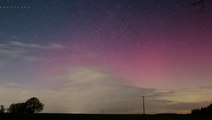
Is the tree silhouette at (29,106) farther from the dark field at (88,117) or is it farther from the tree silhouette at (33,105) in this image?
the dark field at (88,117)

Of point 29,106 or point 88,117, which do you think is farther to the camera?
point 29,106

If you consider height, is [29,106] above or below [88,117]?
above

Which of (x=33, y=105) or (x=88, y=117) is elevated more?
(x=33, y=105)

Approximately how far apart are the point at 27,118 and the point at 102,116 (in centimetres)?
1096

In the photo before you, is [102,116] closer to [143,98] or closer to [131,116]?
[131,116]

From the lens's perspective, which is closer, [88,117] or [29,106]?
[88,117]

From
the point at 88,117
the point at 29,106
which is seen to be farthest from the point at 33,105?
the point at 88,117

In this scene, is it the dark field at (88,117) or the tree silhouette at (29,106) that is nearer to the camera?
the dark field at (88,117)

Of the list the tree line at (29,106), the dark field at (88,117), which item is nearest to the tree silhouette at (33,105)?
the tree line at (29,106)

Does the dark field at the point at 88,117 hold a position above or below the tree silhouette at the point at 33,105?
below

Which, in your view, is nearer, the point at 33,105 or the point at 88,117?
the point at 88,117

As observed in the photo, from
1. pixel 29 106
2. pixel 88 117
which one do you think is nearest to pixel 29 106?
pixel 29 106

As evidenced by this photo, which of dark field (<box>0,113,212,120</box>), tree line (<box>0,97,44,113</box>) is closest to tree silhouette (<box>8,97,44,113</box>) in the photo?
tree line (<box>0,97,44,113</box>)

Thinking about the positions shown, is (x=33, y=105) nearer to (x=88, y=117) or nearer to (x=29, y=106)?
(x=29, y=106)
